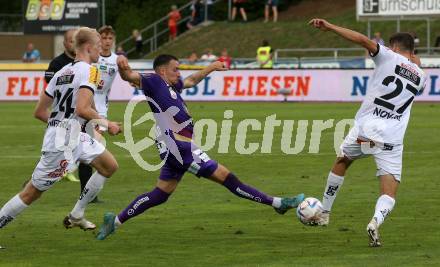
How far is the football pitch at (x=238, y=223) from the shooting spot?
11.6m

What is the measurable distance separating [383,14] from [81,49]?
39.0 m

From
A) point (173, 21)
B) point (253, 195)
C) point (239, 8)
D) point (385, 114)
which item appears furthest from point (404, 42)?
point (239, 8)

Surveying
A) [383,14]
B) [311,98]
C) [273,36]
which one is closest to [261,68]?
[311,98]

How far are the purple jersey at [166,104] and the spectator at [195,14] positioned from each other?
5045 cm

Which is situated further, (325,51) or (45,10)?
(45,10)

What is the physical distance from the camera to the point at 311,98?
4066cm

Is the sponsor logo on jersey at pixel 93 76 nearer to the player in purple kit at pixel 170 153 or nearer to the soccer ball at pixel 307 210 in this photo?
the player in purple kit at pixel 170 153

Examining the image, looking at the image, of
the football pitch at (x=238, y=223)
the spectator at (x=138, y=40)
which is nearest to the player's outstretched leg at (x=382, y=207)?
the football pitch at (x=238, y=223)

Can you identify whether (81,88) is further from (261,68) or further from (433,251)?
(261,68)

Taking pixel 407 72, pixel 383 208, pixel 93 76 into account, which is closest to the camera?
pixel 93 76

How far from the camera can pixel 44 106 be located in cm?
1255

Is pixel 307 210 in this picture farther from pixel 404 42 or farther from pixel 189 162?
pixel 404 42

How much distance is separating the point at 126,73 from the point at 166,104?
0.69m

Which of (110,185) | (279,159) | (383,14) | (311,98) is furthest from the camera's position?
(383,14)
